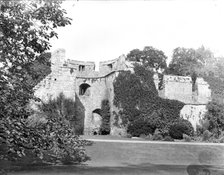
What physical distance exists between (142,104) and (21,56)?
21.1 meters

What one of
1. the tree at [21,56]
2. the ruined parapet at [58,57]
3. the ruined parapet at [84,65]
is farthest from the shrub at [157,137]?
the tree at [21,56]

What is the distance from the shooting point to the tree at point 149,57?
48.1 metres

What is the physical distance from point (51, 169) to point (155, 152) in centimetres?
644

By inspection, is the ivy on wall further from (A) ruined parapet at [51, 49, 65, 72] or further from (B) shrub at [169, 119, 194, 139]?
(A) ruined parapet at [51, 49, 65, 72]

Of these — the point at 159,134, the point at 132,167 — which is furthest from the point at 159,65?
the point at 132,167

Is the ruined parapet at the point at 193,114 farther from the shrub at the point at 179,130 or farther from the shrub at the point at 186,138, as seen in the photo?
the shrub at the point at 186,138

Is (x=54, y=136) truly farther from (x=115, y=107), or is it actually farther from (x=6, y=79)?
(x=115, y=107)

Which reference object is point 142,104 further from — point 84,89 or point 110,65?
point 84,89

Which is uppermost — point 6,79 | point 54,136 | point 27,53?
point 27,53

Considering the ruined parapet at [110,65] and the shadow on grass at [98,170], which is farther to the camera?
the ruined parapet at [110,65]

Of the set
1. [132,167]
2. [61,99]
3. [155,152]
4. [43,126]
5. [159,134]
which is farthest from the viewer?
[61,99]

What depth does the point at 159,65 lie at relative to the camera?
49.0 metres

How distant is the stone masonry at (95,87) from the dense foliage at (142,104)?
92cm

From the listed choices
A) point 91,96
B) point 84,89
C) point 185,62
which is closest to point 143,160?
point 91,96
